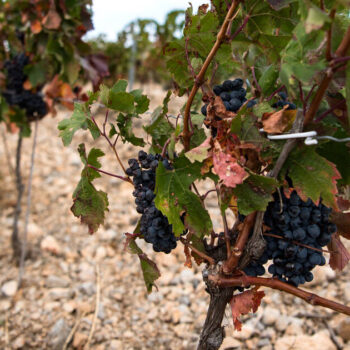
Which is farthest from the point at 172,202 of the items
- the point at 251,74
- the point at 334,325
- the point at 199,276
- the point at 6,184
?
the point at 6,184

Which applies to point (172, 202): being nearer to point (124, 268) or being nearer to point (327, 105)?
point (327, 105)

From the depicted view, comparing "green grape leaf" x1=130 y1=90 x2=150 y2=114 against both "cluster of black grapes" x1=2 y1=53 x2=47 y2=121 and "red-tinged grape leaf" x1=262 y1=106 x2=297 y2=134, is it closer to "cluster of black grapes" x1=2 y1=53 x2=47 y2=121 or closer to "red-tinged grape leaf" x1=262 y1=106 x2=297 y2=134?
"red-tinged grape leaf" x1=262 y1=106 x2=297 y2=134

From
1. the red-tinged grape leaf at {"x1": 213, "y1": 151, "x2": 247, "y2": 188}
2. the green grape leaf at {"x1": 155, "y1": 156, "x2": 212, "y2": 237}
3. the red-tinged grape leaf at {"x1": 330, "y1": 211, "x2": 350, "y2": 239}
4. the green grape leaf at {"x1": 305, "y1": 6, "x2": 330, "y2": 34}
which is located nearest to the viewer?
the green grape leaf at {"x1": 305, "y1": 6, "x2": 330, "y2": 34}

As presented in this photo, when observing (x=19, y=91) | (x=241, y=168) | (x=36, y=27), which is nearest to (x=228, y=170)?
(x=241, y=168)

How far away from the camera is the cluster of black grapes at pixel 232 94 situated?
0.99m

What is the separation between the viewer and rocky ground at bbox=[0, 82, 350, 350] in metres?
2.13

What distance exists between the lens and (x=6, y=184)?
408 cm

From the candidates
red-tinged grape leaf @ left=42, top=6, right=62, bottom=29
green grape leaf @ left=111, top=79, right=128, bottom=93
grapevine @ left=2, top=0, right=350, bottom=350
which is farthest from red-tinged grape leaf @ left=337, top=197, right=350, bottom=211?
red-tinged grape leaf @ left=42, top=6, right=62, bottom=29

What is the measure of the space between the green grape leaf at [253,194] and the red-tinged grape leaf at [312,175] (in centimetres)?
7

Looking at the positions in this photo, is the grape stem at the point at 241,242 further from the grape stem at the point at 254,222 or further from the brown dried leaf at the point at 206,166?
the brown dried leaf at the point at 206,166

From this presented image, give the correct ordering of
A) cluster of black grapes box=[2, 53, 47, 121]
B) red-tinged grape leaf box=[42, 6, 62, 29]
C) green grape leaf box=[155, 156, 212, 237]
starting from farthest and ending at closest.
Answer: cluster of black grapes box=[2, 53, 47, 121]
red-tinged grape leaf box=[42, 6, 62, 29]
green grape leaf box=[155, 156, 212, 237]

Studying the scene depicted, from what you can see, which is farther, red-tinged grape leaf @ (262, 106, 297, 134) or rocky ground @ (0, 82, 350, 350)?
rocky ground @ (0, 82, 350, 350)

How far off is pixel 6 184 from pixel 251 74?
350cm

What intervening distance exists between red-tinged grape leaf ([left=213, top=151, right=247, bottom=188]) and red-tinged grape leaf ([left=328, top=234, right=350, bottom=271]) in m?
0.44
